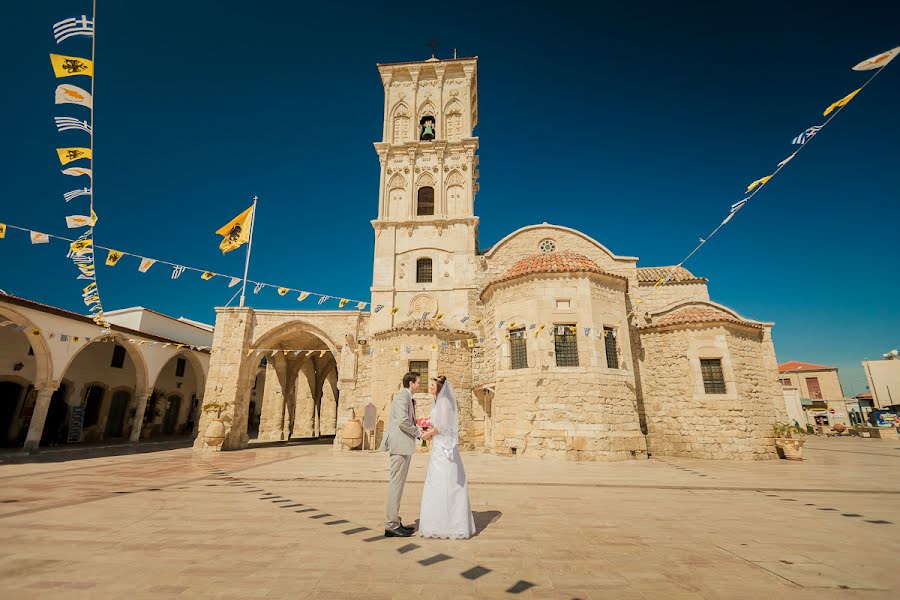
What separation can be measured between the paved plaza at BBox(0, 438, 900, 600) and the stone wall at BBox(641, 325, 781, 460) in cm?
533

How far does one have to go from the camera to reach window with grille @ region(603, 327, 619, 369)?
14.3 meters

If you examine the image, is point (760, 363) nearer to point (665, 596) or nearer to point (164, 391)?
point (665, 596)

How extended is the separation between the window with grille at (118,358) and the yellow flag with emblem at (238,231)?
9.73m

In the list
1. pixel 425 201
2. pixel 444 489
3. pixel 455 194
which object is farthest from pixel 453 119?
pixel 444 489

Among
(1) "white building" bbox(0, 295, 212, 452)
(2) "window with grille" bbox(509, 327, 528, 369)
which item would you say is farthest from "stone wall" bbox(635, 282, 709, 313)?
(1) "white building" bbox(0, 295, 212, 452)

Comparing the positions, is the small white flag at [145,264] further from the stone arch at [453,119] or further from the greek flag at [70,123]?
the stone arch at [453,119]

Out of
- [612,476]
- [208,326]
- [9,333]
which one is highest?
[208,326]

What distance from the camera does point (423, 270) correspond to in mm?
20172

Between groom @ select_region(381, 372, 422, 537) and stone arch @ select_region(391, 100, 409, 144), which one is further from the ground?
stone arch @ select_region(391, 100, 409, 144)

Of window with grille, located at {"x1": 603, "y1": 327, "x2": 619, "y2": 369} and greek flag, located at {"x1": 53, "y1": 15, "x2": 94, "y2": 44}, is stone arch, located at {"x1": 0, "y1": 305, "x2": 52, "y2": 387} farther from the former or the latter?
window with grille, located at {"x1": 603, "y1": 327, "x2": 619, "y2": 369}

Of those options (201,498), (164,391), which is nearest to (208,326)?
(164,391)

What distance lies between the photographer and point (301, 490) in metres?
Result: 7.41

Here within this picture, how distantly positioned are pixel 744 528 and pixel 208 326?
3726cm

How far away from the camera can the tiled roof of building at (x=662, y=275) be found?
19.4 meters
